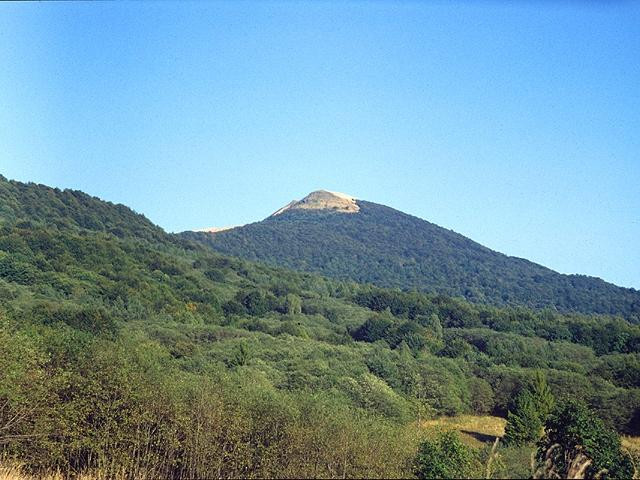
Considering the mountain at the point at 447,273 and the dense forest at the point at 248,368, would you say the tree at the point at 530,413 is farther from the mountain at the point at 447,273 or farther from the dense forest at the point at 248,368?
the mountain at the point at 447,273

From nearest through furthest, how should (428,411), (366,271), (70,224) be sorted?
(428,411)
(70,224)
(366,271)

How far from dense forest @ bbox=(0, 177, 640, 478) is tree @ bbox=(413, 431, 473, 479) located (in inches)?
3.6

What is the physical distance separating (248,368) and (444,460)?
3152 centimetres

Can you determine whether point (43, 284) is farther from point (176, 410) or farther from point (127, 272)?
point (176, 410)

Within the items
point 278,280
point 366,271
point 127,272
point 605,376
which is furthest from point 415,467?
point 366,271

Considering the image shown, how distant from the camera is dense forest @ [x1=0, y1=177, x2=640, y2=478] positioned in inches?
739

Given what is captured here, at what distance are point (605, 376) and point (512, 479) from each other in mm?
58123

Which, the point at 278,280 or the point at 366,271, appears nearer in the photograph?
the point at 278,280

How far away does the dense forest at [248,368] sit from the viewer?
18781 millimetres

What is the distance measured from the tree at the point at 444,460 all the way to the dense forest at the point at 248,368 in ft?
0.30

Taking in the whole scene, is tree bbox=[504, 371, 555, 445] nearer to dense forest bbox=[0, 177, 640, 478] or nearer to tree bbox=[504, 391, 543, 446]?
tree bbox=[504, 391, 543, 446]

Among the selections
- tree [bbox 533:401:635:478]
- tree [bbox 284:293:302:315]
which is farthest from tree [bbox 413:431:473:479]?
tree [bbox 284:293:302:315]

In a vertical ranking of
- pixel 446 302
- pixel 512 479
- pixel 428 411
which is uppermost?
pixel 446 302

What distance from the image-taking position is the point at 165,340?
55.7m
